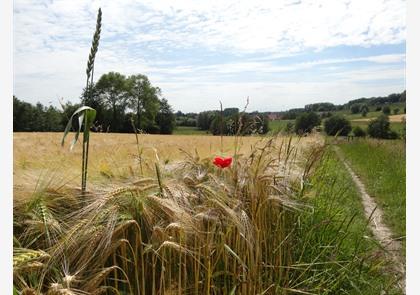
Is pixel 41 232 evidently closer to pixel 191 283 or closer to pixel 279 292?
pixel 191 283

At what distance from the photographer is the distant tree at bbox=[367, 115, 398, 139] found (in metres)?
18.8

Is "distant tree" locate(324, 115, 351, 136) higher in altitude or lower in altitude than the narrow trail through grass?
higher

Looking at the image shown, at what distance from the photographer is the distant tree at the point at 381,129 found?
18.8 metres

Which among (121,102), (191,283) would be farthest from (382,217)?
(191,283)

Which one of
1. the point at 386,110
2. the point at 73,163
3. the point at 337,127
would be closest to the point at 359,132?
the point at 386,110

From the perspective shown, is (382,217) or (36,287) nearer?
(36,287)

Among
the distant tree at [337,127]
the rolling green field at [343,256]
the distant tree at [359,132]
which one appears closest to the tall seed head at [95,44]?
the rolling green field at [343,256]

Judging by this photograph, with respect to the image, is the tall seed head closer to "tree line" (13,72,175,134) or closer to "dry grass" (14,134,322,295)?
"dry grass" (14,134,322,295)

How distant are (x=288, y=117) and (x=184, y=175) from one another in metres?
3.15

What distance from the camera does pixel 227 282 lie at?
2410 millimetres

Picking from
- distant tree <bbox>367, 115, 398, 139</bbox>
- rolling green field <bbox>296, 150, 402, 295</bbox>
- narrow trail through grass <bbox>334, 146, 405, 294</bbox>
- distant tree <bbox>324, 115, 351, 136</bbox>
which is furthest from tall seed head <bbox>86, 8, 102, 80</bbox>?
distant tree <bbox>367, 115, 398, 139</bbox>

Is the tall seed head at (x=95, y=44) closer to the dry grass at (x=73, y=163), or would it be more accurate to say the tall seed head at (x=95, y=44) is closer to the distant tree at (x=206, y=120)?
the dry grass at (x=73, y=163)

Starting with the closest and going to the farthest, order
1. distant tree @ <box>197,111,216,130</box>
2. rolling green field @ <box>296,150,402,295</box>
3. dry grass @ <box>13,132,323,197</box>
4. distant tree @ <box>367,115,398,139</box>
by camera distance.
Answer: dry grass @ <box>13,132,323,197</box> < rolling green field @ <box>296,150,402,295</box> < distant tree @ <box>197,111,216,130</box> < distant tree @ <box>367,115,398,139</box>

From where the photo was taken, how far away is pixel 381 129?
64.6ft
